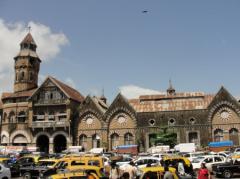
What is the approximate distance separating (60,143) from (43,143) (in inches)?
112

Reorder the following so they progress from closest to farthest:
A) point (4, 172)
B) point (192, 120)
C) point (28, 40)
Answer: point (4, 172)
point (192, 120)
point (28, 40)

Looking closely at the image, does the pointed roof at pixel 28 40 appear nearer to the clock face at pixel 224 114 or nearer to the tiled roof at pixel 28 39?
the tiled roof at pixel 28 39

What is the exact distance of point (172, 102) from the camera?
175 feet

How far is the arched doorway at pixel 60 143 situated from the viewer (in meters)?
55.2

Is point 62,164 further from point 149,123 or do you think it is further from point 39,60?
point 39,60

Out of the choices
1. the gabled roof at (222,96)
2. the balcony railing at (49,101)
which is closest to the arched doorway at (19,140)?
the balcony railing at (49,101)

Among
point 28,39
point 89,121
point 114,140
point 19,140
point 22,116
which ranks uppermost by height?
point 28,39

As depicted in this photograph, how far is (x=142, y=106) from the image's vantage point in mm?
53562

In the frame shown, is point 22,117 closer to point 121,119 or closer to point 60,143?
point 60,143

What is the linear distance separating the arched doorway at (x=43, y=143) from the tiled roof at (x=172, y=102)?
15.7 metres

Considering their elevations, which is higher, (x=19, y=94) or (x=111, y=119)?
(x=19, y=94)

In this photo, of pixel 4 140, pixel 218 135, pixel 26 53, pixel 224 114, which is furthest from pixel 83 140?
pixel 224 114

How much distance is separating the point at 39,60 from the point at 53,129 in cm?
1805

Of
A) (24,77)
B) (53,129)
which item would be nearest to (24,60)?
(24,77)
